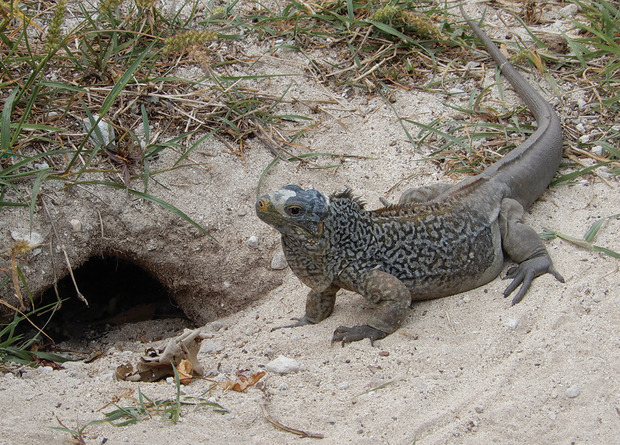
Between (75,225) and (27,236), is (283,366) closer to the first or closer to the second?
(75,225)

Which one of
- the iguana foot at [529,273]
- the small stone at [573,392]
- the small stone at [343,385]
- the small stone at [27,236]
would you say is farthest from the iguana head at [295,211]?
the small stone at [27,236]

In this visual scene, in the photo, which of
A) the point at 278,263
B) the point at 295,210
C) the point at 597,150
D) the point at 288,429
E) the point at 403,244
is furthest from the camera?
the point at 597,150

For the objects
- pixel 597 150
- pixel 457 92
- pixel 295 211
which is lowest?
pixel 597 150

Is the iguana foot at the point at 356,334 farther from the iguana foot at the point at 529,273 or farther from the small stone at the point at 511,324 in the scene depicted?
the iguana foot at the point at 529,273

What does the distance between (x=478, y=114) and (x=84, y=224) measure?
3.73 meters

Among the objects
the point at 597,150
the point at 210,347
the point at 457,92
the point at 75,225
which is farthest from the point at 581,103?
the point at 75,225

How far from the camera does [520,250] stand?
462 cm

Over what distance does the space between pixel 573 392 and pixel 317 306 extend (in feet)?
6.22

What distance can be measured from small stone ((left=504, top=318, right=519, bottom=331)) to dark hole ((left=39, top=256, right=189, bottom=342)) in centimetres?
329

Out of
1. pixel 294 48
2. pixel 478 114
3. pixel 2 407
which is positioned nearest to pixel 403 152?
pixel 478 114

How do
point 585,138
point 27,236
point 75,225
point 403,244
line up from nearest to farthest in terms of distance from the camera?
point 403,244 → point 27,236 → point 75,225 → point 585,138

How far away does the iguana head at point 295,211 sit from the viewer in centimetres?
393

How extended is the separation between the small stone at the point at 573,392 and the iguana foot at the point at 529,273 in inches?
42.9

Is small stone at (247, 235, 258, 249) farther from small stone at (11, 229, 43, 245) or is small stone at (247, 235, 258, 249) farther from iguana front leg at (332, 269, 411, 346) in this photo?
small stone at (11, 229, 43, 245)
